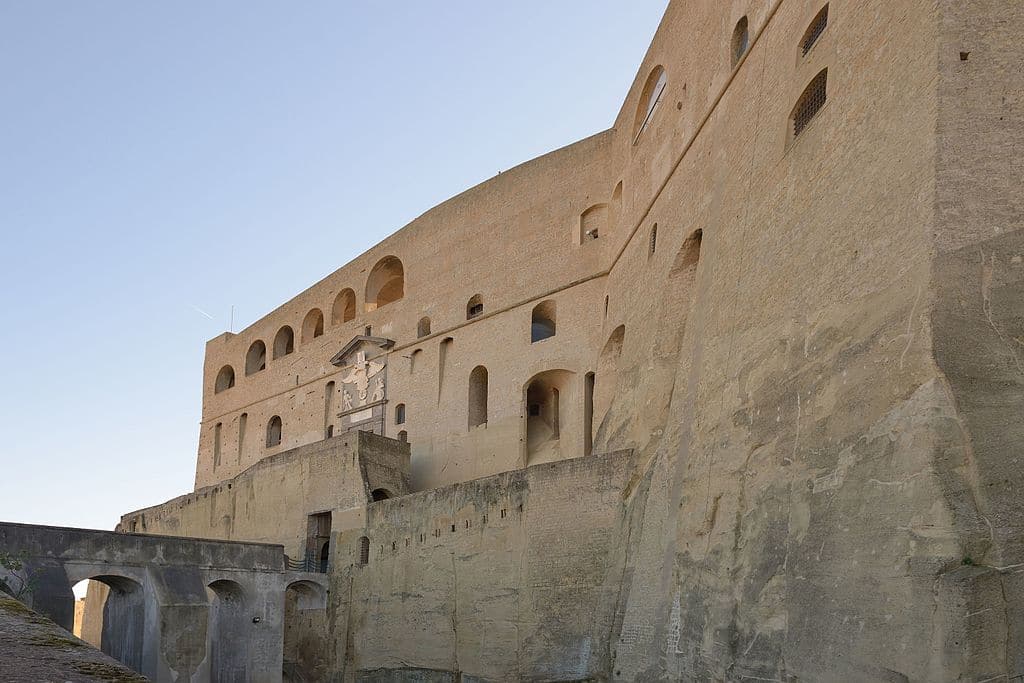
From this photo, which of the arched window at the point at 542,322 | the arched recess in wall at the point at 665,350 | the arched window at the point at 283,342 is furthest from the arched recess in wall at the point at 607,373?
the arched window at the point at 283,342

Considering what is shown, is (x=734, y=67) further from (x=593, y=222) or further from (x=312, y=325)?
(x=312, y=325)

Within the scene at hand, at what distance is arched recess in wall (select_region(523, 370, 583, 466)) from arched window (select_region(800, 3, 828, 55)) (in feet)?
32.2

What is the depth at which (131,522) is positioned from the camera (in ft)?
91.1

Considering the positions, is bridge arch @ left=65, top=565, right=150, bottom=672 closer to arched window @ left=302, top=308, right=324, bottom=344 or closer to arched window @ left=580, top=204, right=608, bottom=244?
arched window @ left=580, top=204, right=608, bottom=244

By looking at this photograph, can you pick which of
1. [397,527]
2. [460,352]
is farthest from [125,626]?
[460,352]

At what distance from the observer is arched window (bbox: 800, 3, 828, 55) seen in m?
11.2

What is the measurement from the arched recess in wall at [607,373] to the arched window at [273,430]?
49.0ft

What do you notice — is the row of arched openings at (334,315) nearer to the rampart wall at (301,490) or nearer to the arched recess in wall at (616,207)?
the rampart wall at (301,490)

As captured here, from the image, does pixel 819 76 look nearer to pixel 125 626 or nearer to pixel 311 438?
pixel 125 626

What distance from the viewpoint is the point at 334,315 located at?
1155 inches

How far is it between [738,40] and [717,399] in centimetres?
578

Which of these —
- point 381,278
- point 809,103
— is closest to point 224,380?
point 381,278

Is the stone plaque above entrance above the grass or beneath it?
above

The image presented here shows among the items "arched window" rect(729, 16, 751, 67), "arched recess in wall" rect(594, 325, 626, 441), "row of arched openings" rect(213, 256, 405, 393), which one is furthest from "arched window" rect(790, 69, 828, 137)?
"row of arched openings" rect(213, 256, 405, 393)
